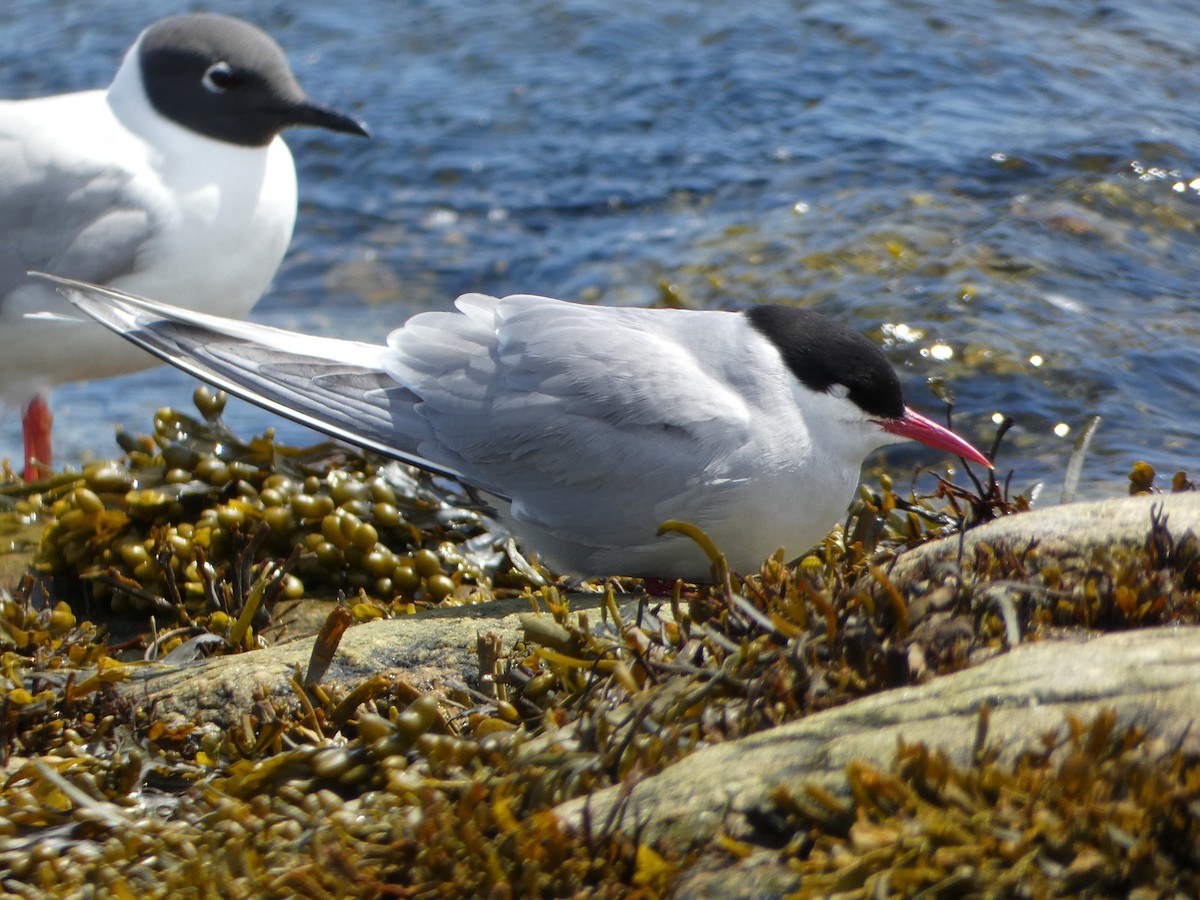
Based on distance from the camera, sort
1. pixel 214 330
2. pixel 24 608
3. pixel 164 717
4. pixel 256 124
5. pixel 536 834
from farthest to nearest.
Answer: pixel 256 124 → pixel 214 330 → pixel 24 608 → pixel 164 717 → pixel 536 834

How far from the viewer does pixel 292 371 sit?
3.75 meters

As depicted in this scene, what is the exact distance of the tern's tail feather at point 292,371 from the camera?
367 cm

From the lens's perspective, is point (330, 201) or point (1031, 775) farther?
point (330, 201)

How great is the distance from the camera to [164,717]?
2.88 meters

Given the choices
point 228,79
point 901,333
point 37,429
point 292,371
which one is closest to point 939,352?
point 901,333

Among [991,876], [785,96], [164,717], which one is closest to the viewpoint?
[991,876]

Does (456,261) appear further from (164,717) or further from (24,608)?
A: (164,717)

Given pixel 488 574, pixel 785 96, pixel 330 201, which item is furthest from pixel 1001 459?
pixel 330 201

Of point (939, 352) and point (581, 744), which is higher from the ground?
point (581, 744)

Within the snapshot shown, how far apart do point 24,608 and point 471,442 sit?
1.17 m

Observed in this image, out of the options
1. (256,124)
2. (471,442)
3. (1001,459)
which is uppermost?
(256,124)

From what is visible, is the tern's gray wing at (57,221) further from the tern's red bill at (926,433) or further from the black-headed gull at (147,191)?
the tern's red bill at (926,433)

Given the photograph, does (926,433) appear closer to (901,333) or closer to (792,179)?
(901,333)

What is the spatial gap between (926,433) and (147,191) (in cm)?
308
